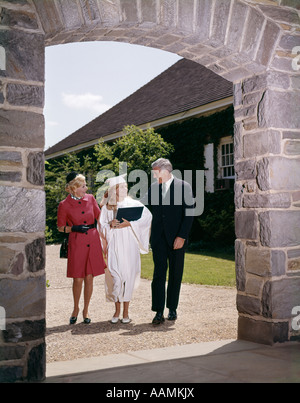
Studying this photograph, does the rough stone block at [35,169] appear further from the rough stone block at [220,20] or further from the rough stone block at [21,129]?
the rough stone block at [220,20]

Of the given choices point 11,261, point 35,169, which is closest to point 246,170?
point 35,169

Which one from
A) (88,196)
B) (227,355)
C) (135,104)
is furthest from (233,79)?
(135,104)

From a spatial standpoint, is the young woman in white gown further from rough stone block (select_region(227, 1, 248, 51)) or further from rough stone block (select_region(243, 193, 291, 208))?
rough stone block (select_region(227, 1, 248, 51))

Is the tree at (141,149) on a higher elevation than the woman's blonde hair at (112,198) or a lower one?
higher

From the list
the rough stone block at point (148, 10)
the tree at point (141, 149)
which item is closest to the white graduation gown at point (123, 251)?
the rough stone block at point (148, 10)

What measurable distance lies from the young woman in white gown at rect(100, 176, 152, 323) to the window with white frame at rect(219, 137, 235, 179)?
339 inches

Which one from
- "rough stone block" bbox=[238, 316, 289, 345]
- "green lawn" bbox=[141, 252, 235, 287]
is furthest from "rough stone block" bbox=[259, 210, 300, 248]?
"green lawn" bbox=[141, 252, 235, 287]

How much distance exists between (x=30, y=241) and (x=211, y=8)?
276cm

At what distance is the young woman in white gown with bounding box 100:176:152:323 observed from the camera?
20.7ft

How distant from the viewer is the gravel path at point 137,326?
16.8 feet

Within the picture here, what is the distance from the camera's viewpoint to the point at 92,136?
2298 cm

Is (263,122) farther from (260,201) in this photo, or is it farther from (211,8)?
(211,8)

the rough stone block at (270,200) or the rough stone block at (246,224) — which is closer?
the rough stone block at (270,200)

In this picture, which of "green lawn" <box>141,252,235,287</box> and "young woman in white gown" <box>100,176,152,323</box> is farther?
"green lawn" <box>141,252,235,287</box>
